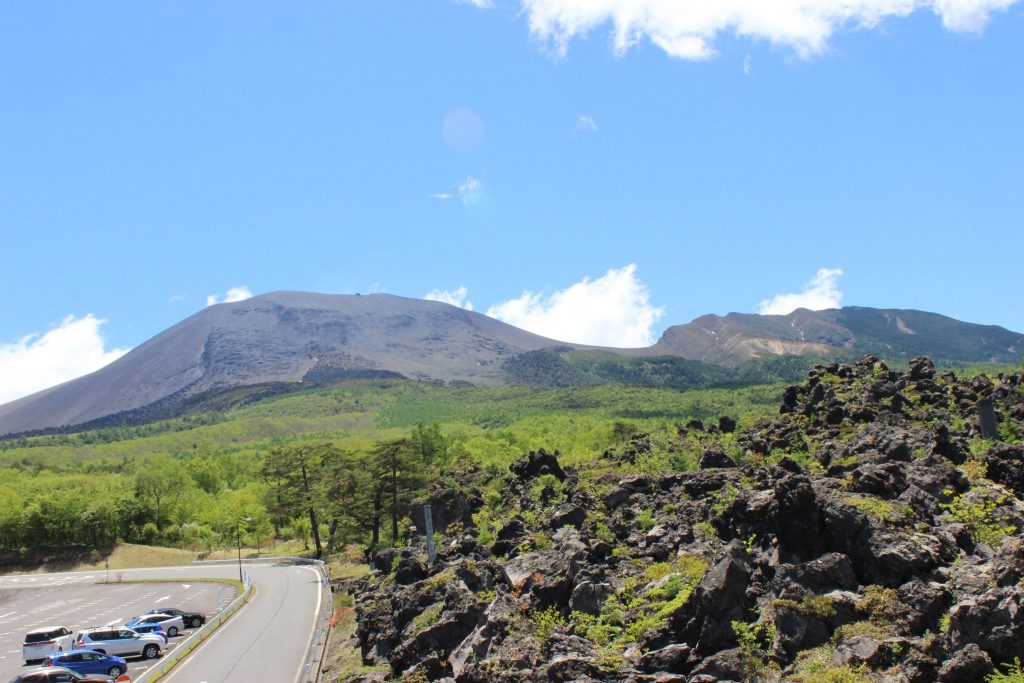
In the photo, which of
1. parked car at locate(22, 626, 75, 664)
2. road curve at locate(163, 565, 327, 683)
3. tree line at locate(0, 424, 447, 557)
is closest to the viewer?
road curve at locate(163, 565, 327, 683)

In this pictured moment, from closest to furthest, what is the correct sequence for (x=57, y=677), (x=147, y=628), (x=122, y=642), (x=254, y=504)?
(x=57, y=677)
(x=122, y=642)
(x=147, y=628)
(x=254, y=504)

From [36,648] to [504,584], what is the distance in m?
28.4

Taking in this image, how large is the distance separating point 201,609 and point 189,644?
1472 cm

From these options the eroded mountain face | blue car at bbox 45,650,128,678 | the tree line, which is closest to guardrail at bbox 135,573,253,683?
blue car at bbox 45,650,128,678

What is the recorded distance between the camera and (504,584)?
24297mm

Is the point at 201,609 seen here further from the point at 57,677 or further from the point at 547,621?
the point at 547,621

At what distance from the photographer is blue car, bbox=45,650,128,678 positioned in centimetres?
3225

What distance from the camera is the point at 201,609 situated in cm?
4934

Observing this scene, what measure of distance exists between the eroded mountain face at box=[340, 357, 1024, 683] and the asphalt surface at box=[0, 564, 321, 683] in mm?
5805

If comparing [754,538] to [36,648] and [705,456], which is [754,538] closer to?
[705,456]

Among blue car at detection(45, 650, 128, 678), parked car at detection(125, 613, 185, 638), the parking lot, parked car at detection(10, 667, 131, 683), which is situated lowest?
the parking lot

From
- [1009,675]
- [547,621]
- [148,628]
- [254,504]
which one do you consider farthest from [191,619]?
[254,504]

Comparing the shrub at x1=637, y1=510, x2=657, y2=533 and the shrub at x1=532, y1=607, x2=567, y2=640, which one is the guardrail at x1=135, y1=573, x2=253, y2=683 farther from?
the shrub at x1=637, y1=510, x2=657, y2=533

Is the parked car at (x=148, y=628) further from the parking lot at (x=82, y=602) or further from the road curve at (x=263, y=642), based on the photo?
the road curve at (x=263, y=642)
